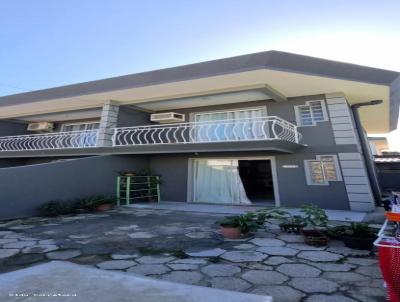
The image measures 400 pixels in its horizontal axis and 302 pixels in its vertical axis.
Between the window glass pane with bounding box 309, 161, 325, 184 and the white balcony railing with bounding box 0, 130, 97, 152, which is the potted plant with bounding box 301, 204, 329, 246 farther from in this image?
the white balcony railing with bounding box 0, 130, 97, 152

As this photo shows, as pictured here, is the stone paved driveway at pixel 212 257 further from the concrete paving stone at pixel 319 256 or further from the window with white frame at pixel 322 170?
the window with white frame at pixel 322 170

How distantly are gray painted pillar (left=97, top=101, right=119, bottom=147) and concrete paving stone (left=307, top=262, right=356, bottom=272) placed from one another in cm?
894

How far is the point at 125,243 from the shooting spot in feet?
13.5

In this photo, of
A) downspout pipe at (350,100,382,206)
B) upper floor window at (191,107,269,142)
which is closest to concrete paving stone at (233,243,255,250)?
upper floor window at (191,107,269,142)

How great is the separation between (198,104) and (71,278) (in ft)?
28.7

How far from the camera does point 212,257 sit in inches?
134

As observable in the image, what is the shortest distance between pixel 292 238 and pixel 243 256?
4.41 ft

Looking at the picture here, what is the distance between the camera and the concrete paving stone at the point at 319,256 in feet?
10.6

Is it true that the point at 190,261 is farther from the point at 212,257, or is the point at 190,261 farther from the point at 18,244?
the point at 18,244

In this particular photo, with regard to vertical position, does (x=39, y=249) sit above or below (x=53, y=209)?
below

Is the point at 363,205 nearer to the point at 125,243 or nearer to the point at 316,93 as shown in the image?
the point at 316,93

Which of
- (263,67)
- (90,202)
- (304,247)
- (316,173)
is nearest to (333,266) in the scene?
(304,247)

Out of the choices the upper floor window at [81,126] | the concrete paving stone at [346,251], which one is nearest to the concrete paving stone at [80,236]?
the concrete paving stone at [346,251]

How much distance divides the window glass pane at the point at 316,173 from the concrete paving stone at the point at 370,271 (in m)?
5.51
